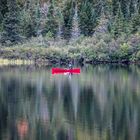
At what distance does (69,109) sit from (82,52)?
178 ft

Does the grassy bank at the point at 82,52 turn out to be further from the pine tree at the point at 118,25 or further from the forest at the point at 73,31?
the pine tree at the point at 118,25

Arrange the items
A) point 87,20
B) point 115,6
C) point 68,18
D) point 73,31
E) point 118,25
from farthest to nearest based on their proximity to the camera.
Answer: point 115,6 < point 68,18 < point 87,20 < point 73,31 < point 118,25

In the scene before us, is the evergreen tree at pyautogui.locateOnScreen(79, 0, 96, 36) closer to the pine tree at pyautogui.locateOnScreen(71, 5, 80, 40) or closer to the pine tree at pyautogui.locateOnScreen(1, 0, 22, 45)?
the pine tree at pyautogui.locateOnScreen(71, 5, 80, 40)

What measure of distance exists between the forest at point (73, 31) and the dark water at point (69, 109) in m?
31.0

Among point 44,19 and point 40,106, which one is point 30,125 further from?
point 44,19

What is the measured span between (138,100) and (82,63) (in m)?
50.6

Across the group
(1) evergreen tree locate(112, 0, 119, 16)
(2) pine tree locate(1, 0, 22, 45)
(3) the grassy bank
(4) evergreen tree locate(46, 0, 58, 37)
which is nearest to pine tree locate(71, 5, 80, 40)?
(4) evergreen tree locate(46, 0, 58, 37)

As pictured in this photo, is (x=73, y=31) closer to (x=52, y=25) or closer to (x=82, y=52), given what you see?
(x=52, y=25)

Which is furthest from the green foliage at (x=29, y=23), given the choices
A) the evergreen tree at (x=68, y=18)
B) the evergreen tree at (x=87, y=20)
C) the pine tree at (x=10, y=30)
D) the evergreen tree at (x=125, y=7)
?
the evergreen tree at (x=125, y=7)

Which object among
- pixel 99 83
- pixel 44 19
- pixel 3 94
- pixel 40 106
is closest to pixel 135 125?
pixel 40 106

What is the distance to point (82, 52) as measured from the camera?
9056 cm

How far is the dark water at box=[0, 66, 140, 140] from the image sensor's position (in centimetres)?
2834

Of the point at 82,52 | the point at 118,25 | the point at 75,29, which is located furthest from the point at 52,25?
the point at 82,52

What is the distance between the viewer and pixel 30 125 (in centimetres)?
3086
